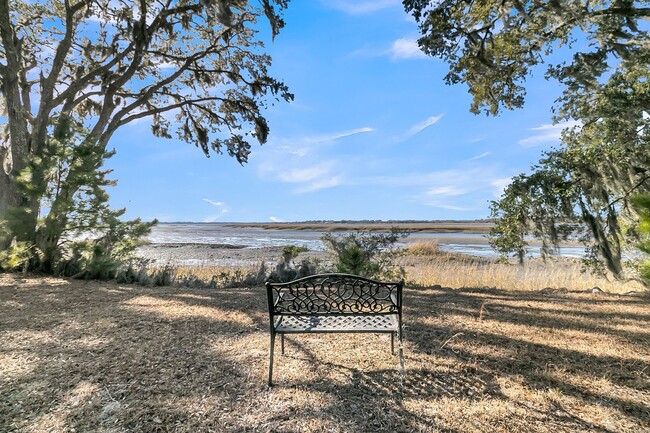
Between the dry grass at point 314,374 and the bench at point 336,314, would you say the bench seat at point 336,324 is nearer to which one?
the bench at point 336,314

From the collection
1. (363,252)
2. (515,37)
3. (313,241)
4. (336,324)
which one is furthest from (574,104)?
(313,241)

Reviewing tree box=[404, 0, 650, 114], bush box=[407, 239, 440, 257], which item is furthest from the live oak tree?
bush box=[407, 239, 440, 257]

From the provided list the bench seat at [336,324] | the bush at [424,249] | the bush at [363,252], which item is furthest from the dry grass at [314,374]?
the bush at [424,249]

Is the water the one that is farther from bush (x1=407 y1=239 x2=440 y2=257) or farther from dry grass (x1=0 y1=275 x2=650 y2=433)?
dry grass (x1=0 y1=275 x2=650 y2=433)

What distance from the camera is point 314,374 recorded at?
269 centimetres

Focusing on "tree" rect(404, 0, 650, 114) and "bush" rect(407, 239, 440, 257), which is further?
"bush" rect(407, 239, 440, 257)

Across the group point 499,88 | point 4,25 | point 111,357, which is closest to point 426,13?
point 499,88

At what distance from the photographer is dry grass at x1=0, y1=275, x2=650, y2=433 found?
209 cm

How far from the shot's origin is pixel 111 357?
9.61 ft

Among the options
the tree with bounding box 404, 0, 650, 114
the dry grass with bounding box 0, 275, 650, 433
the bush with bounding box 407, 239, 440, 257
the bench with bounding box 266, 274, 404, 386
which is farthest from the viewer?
the bush with bounding box 407, 239, 440, 257

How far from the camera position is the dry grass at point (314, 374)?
2.09m

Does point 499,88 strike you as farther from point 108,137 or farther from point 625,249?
point 108,137

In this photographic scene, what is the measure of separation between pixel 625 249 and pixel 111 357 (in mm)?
10186

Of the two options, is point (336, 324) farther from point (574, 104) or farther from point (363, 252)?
point (574, 104)
